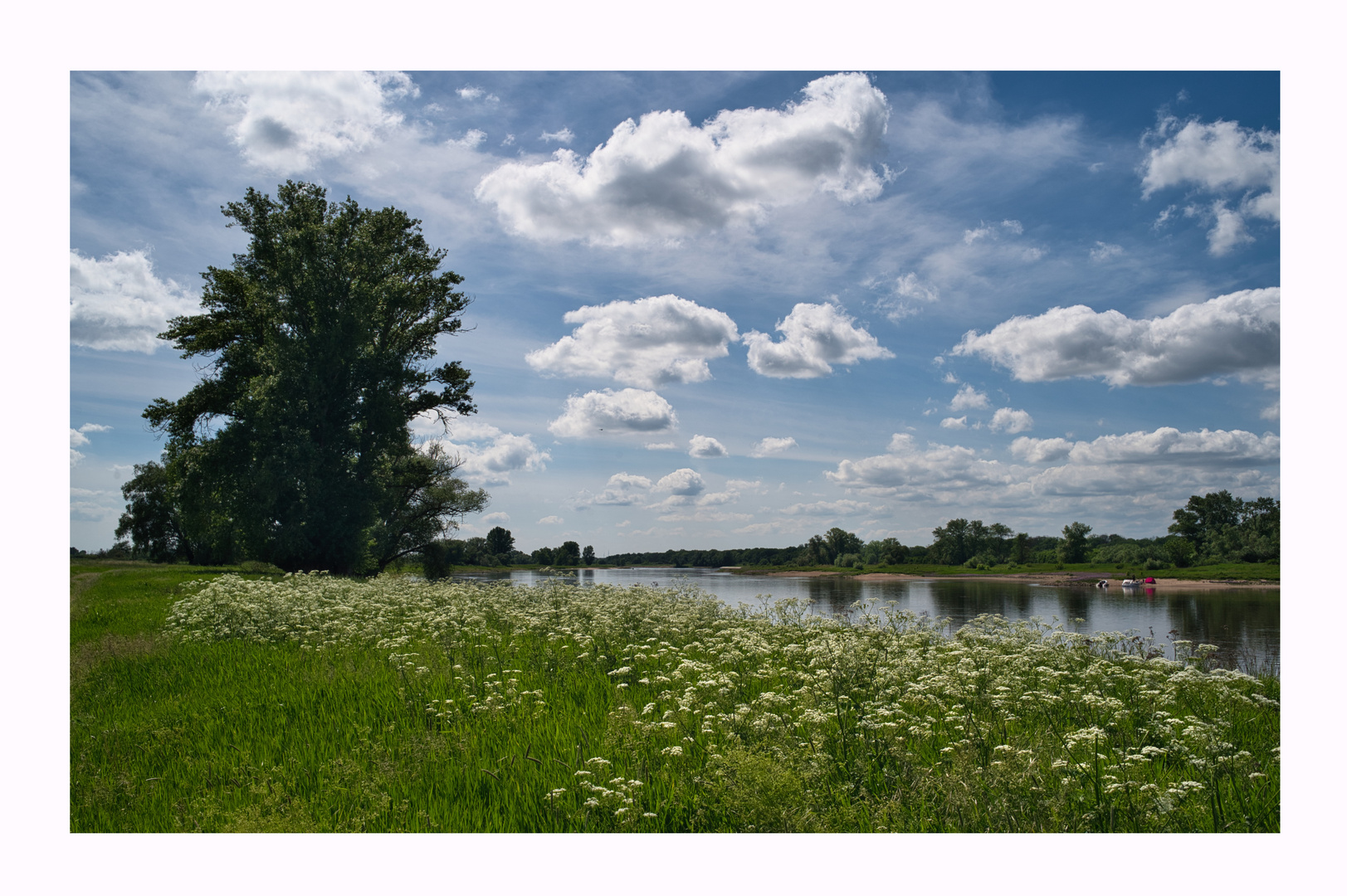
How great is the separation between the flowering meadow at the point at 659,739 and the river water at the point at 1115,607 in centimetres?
661

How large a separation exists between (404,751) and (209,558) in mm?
33847

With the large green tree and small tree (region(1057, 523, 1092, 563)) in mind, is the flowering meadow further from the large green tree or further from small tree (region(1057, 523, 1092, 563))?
small tree (region(1057, 523, 1092, 563))

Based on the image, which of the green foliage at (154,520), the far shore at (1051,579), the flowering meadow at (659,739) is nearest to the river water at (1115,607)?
the far shore at (1051,579)

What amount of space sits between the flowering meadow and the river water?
661cm

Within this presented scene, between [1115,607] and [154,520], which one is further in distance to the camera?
[154,520]

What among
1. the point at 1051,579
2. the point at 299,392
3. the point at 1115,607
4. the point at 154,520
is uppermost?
the point at 299,392

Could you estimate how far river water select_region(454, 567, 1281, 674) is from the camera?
15734 mm

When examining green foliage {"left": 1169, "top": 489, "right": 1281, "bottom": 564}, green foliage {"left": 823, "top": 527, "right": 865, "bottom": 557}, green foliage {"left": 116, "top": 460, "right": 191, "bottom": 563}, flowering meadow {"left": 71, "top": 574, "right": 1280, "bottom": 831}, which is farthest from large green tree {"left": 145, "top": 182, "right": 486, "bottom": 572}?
green foliage {"left": 823, "top": 527, "right": 865, "bottom": 557}

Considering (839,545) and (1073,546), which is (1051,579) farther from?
(839,545)

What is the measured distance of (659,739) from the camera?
482cm

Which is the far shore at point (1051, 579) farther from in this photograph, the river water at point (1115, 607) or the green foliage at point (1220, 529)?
the green foliage at point (1220, 529)

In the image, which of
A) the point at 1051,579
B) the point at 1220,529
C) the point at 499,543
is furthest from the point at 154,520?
the point at 1051,579

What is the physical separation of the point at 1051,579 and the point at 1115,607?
1197 inches

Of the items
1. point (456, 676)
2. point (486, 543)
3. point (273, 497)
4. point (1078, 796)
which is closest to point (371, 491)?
point (273, 497)
